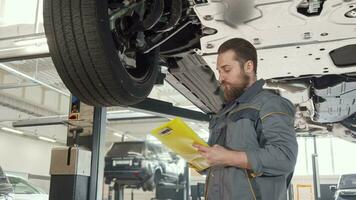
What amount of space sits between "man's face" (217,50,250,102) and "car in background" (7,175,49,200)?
690 centimetres

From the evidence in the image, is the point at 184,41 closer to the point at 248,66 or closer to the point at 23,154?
the point at 248,66

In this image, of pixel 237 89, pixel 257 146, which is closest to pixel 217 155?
pixel 257 146

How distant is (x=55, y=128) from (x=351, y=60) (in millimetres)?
13980

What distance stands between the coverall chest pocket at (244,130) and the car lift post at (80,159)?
1.25 meters

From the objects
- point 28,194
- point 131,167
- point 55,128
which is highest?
point 55,128

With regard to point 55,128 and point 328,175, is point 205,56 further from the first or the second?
point 55,128

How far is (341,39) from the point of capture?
7.63 feet

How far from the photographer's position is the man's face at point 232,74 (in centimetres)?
156

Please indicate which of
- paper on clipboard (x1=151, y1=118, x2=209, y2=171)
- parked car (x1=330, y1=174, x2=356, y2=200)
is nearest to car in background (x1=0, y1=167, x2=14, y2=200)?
paper on clipboard (x1=151, y1=118, x2=209, y2=171)

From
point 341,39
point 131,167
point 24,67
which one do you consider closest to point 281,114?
point 341,39

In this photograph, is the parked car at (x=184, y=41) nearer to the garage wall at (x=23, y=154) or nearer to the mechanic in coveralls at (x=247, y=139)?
the mechanic in coveralls at (x=247, y=139)

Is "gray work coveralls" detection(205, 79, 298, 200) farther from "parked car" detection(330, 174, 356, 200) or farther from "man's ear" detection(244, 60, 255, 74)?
"parked car" detection(330, 174, 356, 200)

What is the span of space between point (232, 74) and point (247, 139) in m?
0.26

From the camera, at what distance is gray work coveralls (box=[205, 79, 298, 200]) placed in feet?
4.56
